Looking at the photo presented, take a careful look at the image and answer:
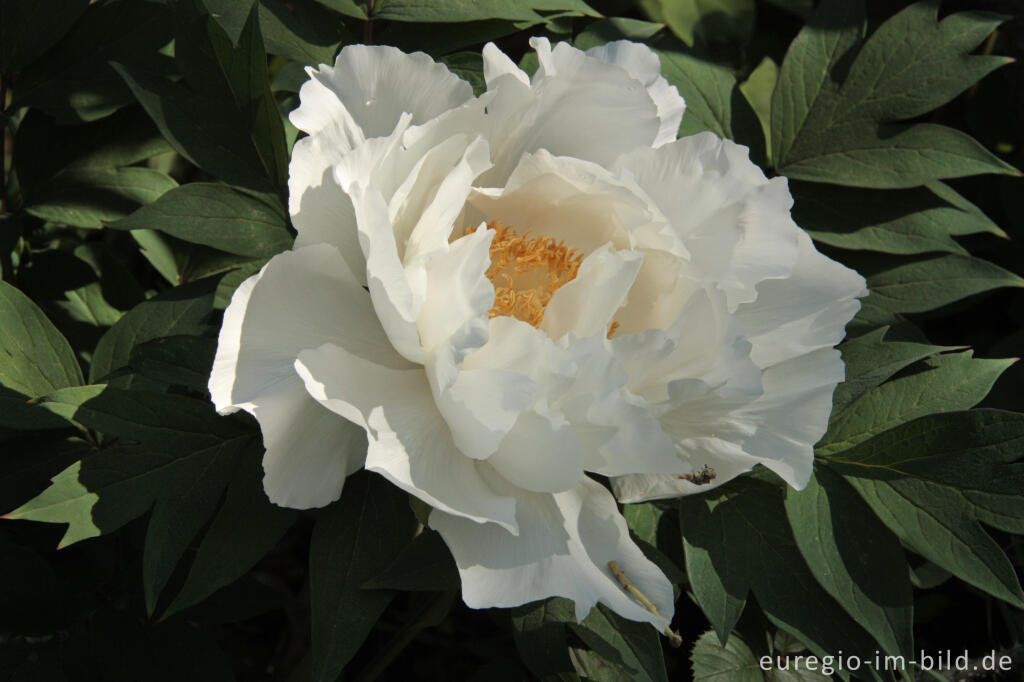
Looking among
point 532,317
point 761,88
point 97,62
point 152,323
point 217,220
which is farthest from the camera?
point 761,88

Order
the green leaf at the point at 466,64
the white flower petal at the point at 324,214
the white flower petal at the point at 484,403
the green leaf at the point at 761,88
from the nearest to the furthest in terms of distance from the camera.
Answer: the white flower petal at the point at 484,403 → the white flower petal at the point at 324,214 → the green leaf at the point at 466,64 → the green leaf at the point at 761,88

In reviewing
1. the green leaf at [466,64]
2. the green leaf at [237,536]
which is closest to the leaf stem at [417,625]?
the green leaf at [237,536]

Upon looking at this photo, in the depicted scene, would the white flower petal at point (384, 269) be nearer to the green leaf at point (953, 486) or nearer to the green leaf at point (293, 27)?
the green leaf at point (293, 27)

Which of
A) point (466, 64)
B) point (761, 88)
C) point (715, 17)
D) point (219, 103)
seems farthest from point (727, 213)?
point (715, 17)

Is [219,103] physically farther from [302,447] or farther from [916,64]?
[916,64]

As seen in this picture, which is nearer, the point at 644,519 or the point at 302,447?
the point at 302,447

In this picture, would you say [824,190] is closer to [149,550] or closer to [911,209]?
[911,209]
